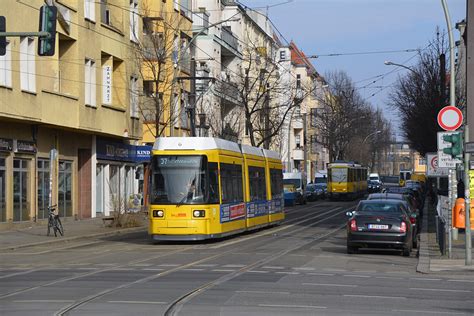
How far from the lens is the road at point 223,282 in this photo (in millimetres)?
12445

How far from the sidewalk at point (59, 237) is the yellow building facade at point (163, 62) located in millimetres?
7015

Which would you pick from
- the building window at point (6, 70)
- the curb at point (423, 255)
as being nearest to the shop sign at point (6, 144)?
the building window at point (6, 70)

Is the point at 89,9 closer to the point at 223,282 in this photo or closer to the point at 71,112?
the point at 71,112

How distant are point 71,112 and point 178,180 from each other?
13.6 m

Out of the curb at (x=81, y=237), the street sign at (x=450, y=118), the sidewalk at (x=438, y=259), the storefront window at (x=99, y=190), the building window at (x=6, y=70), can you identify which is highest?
the building window at (x=6, y=70)

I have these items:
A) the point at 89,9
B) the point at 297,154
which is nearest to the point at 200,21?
the point at 89,9

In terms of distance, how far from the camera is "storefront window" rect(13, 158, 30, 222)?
35.1 metres

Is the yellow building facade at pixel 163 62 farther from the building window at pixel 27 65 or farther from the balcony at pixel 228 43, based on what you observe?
the balcony at pixel 228 43

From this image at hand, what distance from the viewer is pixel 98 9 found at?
41.6 meters

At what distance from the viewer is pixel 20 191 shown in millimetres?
35562

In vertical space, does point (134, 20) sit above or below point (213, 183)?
above

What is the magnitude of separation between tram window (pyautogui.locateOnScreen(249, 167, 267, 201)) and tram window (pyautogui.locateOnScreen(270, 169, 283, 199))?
164 centimetres

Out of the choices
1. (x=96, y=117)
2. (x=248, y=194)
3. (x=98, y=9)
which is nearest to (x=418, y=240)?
(x=248, y=194)

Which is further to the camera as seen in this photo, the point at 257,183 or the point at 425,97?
the point at 425,97
